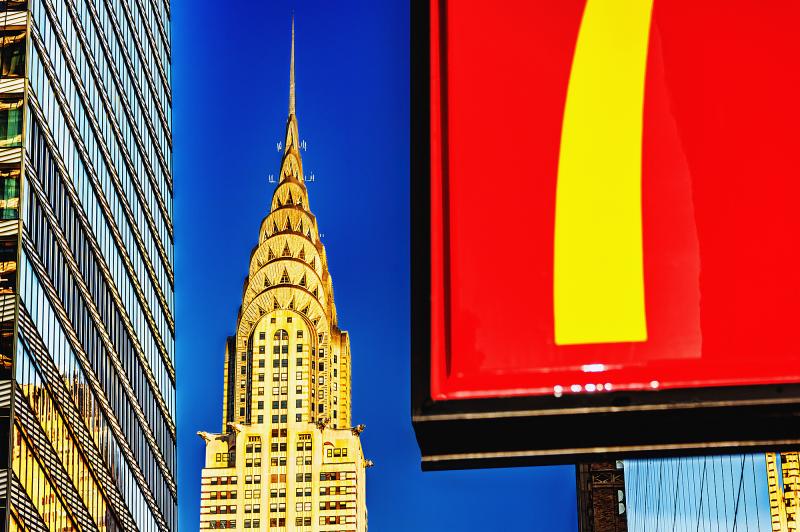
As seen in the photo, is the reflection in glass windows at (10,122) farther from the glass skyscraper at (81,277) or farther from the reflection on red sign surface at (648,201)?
the reflection on red sign surface at (648,201)

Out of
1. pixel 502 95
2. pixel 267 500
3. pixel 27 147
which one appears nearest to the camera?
pixel 502 95

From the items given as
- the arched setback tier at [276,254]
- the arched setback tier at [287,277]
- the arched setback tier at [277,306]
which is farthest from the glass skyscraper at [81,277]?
the arched setback tier at [276,254]

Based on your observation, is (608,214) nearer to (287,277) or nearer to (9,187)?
(9,187)

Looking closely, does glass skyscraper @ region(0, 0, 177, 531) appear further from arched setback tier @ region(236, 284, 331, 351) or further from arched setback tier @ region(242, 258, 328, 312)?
arched setback tier @ region(242, 258, 328, 312)

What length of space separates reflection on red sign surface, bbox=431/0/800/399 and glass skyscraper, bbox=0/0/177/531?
53648mm

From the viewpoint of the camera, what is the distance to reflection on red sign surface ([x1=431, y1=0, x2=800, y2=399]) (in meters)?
6.84

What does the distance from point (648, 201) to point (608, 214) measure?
0.69ft

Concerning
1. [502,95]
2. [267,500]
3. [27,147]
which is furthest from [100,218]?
[267,500]

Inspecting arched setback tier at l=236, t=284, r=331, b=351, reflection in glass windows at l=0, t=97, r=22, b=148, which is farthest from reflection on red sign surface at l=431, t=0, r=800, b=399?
arched setback tier at l=236, t=284, r=331, b=351

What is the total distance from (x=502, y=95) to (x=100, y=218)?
71.5 m

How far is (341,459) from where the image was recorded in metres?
182

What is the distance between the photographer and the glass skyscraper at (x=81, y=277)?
63594 millimetres

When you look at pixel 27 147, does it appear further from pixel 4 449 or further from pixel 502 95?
pixel 502 95

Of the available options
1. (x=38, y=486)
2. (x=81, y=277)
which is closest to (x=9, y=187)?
(x=81, y=277)
